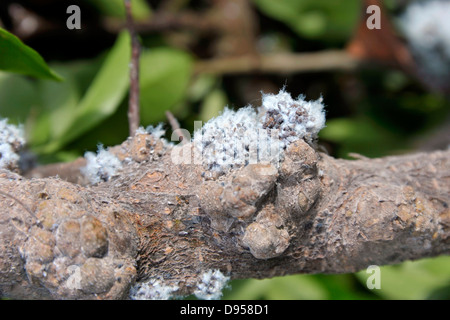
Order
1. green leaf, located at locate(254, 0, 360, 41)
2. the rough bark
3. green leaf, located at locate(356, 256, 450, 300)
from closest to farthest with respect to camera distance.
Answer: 1. the rough bark
2. green leaf, located at locate(356, 256, 450, 300)
3. green leaf, located at locate(254, 0, 360, 41)

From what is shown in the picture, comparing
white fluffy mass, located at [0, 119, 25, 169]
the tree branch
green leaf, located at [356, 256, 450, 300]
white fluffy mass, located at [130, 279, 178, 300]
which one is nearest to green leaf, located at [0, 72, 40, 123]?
white fluffy mass, located at [0, 119, 25, 169]

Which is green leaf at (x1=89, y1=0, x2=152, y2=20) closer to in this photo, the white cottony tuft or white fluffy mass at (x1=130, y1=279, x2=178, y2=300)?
the white cottony tuft

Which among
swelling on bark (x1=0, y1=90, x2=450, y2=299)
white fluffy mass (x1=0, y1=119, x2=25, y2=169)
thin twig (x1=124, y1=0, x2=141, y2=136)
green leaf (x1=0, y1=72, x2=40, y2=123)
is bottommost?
swelling on bark (x1=0, y1=90, x2=450, y2=299)

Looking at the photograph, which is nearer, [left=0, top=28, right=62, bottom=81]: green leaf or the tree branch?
[left=0, top=28, right=62, bottom=81]: green leaf

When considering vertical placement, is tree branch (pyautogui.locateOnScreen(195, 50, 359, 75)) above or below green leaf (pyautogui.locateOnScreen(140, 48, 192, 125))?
above

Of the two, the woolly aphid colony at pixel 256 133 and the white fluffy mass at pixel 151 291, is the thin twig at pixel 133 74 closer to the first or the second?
the woolly aphid colony at pixel 256 133

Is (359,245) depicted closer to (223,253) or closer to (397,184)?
(397,184)

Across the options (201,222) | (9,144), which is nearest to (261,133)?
(201,222)

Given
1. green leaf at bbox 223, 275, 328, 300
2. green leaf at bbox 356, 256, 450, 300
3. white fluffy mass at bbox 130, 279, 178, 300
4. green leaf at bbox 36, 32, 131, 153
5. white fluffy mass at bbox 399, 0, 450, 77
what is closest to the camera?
white fluffy mass at bbox 130, 279, 178, 300
